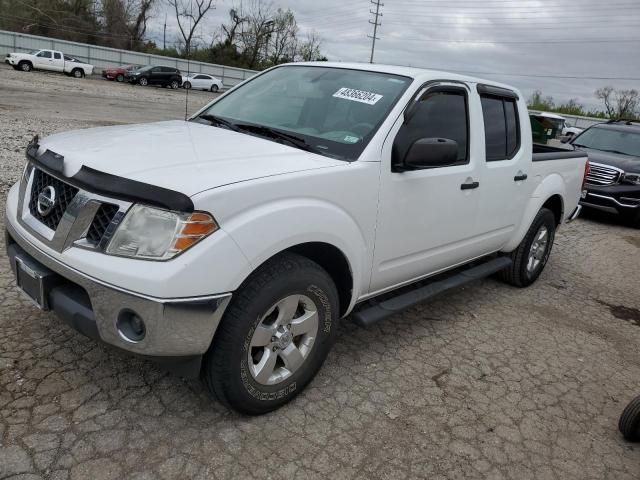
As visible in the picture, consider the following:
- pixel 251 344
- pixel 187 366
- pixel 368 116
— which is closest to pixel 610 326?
pixel 368 116

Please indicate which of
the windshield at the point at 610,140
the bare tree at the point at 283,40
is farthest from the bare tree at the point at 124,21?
the windshield at the point at 610,140

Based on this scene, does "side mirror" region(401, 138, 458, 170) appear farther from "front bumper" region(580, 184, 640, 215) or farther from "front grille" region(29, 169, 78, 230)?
"front bumper" region(580, 184, 640, 215)

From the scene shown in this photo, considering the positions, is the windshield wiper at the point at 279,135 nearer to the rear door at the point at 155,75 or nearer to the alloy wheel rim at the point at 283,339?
the alloy wheel rim at the point at 283,339

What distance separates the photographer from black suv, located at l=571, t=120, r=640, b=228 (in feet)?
29.4

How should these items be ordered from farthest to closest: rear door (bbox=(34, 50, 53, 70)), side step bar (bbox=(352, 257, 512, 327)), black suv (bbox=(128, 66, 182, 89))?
1. black suv (bbox=(128, 66, 182, 89))
2. rear door (bbox=(34, 50, 53, 70))
3. side step bar (bbox=(352, 257, 512, 327))

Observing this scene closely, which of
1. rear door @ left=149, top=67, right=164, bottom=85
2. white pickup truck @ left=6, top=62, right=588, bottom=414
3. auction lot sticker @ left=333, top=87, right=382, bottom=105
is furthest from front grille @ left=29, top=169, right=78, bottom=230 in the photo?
rear door @ left=149, top=67, right=164, bottom=85

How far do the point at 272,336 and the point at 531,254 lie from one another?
3517 millimetres

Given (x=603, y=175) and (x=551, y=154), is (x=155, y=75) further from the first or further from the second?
(x=551, y=154)

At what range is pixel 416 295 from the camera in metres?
3.68

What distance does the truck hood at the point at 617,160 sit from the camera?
30.0 feet

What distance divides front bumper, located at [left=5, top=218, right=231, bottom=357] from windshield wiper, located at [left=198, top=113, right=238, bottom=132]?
1448 millimetres

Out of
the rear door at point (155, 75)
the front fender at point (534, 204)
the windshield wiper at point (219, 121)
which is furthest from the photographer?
the rear door at point (155, 75)

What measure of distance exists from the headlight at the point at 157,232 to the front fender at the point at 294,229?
0.14 metres

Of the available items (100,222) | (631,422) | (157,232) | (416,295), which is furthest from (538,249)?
(100,222)
